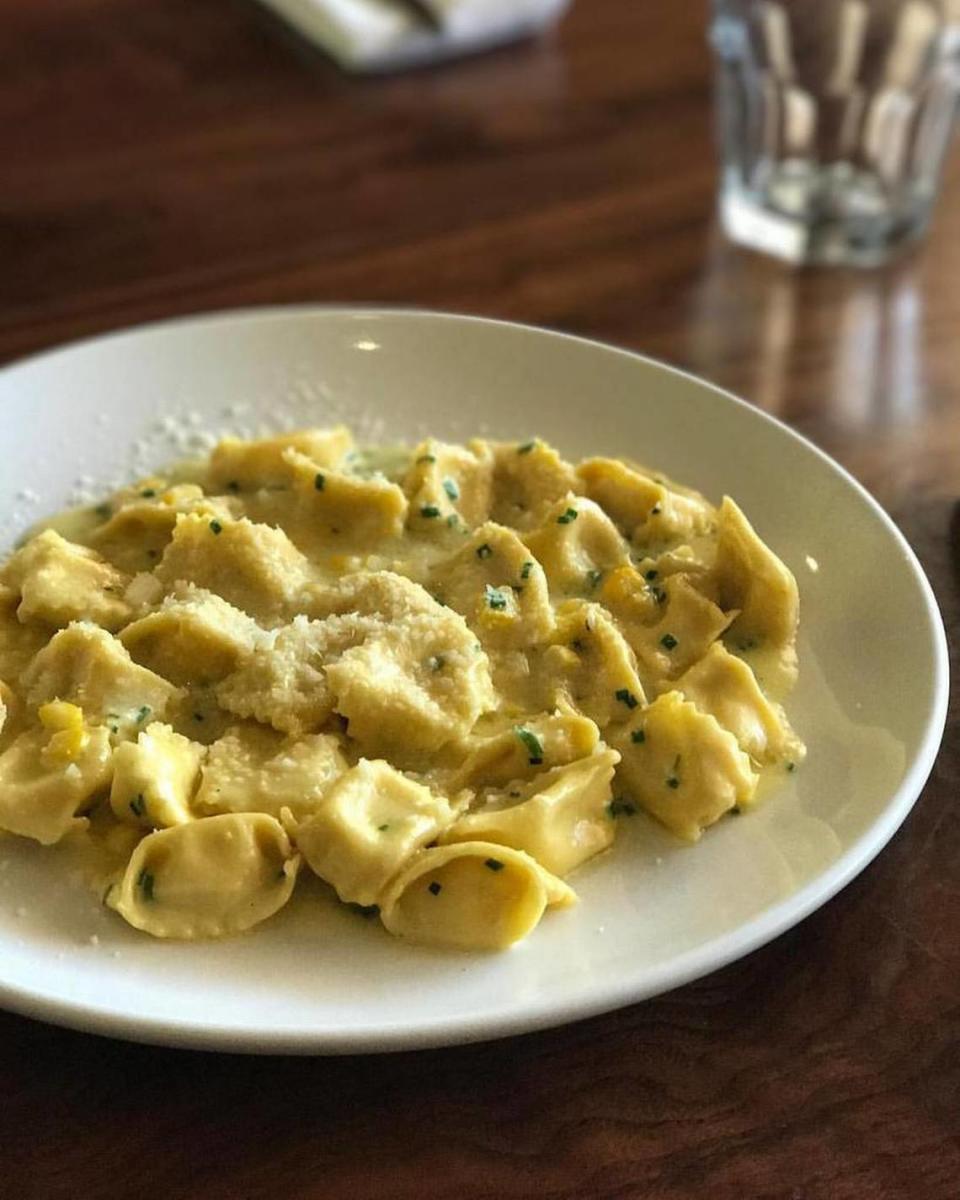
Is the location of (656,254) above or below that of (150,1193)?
below

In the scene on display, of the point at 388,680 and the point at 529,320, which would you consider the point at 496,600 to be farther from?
the point at 529,320

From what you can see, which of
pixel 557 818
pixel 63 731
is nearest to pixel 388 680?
pixel 557 818

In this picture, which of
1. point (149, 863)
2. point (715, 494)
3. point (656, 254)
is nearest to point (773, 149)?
point (656, 254)

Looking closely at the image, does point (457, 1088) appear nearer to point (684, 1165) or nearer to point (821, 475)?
point (684, 1165)

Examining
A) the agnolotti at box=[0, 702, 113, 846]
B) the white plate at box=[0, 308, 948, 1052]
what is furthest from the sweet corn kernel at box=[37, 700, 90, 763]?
the white plate at box=[0, 308, 948, 1052]

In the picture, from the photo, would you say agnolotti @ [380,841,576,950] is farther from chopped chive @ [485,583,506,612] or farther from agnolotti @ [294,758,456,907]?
chopped chive @ [485,583,506,612]

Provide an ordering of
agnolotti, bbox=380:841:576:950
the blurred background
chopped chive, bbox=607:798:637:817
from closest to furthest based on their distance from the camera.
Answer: agnolotti, bbox=380:841:576:950 < chopped chive, bbox=607:798:637:817 < the blurred background
